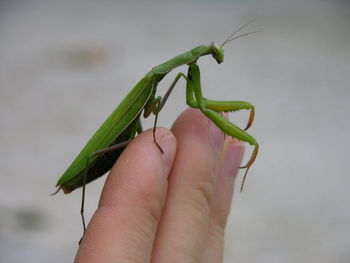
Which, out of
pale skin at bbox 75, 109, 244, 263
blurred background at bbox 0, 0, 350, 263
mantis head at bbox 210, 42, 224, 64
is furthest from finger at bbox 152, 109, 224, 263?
blurred background at bbox 0, 0, 350, 263

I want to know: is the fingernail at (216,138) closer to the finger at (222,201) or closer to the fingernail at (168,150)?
the finger at (222,201)

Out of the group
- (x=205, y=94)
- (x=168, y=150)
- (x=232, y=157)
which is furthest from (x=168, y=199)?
(x=205, y=94)

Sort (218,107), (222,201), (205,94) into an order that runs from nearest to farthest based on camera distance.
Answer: (218,107) → (222,201) → (205,94)

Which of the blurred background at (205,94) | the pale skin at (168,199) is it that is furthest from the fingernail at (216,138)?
the blurred background at (205,94)

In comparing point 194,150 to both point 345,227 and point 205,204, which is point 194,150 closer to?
point 205,204

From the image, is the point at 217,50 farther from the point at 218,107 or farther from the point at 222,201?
the point at 222,201

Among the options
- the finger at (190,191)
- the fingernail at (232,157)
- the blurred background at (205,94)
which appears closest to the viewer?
the finger at (190,191)

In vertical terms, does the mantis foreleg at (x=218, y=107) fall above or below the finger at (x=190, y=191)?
above

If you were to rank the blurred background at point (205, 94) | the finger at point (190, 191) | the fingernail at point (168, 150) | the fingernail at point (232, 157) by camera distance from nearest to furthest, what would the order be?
the finger at point (190, 191) → the fingernail at point (168, 150) → the fingernail at point (232, 157) → the blurred background at point (205, 94)
